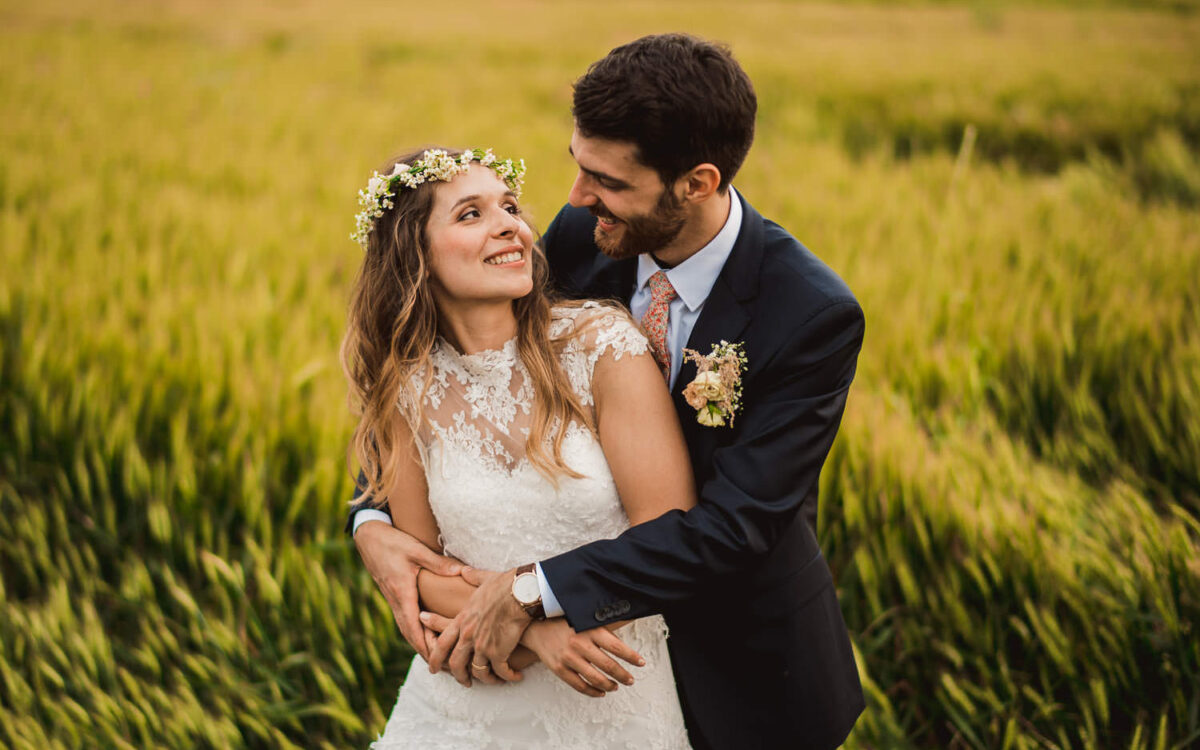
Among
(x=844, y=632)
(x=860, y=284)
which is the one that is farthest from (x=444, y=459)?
(x=860, y=284)

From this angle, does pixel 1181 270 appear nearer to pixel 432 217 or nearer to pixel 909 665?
pixel 909 665

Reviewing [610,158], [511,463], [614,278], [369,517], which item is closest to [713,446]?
[511,463]

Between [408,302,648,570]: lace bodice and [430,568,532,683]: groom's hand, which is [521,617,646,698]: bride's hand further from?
[408,302,648,570]: lace bodice

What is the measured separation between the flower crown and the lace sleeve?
1.17ft

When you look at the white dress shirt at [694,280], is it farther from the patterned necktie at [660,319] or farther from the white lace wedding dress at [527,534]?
the white lace wedding dress at [527,534]

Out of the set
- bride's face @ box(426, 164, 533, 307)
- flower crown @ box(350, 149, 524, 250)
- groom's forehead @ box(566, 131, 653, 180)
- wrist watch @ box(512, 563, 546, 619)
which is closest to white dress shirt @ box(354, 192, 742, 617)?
groom's forehead @ box(566, 131, 653, 180)

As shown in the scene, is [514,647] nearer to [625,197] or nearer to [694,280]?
[694,280]

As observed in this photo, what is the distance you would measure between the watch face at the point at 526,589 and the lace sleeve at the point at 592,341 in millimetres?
439

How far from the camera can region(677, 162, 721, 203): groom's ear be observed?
1.91 metres

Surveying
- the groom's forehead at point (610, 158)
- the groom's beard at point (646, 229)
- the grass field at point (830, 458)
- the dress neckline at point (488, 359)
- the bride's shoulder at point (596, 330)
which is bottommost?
the grass field at point (830, 458)

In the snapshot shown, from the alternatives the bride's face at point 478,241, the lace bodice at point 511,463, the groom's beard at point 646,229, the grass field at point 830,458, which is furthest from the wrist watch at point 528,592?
the grass field at point 830,458

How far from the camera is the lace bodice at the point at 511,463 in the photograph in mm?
1911

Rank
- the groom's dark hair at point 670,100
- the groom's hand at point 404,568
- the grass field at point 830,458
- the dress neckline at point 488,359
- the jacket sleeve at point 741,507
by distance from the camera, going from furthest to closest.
A: the grass field at point 830,458
the dress neckline at point 488,359
the groom's hand at point 404,568
the groom's dark hair at point 670,100
the jacket sleeve at point 741,507

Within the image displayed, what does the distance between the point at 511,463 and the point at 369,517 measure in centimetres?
47
